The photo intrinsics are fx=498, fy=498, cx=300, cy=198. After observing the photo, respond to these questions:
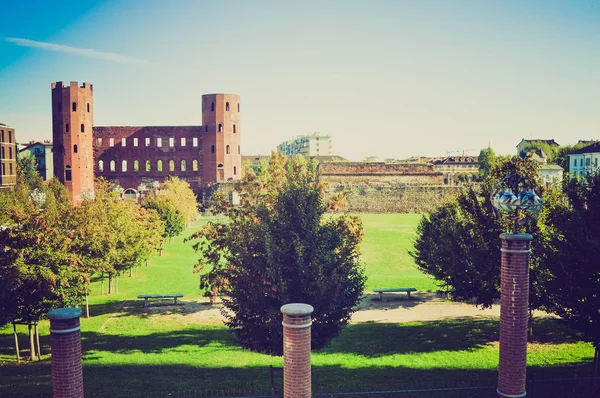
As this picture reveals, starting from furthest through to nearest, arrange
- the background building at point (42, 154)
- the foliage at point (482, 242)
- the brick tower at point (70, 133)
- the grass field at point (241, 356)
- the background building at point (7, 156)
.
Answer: the background building at point (42, 154) → the background building at point (7, 156) → the brick tower at point (70, 133) → the foliage at point (482, 242) → the grass field at point (241, 356)

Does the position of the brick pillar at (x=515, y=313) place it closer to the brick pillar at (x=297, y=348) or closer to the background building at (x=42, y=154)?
the brick pillar at (x=297, y=348)

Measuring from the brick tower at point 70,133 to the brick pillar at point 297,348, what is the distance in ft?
171

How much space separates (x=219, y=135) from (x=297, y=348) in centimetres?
5589

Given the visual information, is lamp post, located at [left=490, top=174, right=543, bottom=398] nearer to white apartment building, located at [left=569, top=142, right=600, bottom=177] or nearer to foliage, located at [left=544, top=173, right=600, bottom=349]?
foliage, located at [left=544, top=173, right=600, bottom=349]

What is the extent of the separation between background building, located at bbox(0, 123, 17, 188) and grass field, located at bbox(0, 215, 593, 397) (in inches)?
2117

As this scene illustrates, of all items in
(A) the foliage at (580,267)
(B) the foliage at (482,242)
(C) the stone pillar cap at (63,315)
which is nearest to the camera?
(C) the stone pillar cap at (63,315)

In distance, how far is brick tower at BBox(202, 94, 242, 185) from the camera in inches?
2421

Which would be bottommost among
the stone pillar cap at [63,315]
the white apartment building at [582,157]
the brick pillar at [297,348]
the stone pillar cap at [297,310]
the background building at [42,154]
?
the brick pillar at [297,348]

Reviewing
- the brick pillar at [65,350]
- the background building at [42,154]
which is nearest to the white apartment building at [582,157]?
the brick pillar at [65,350]

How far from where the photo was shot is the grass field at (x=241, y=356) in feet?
37.7

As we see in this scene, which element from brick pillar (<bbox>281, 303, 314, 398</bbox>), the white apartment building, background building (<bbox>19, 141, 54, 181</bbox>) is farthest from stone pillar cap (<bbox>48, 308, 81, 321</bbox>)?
background building (<bbox>19, 141, 54, 181</bbox>)

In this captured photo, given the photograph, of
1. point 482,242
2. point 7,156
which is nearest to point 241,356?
point 482,242

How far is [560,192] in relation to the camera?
48.6ft

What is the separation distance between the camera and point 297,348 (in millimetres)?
7598
